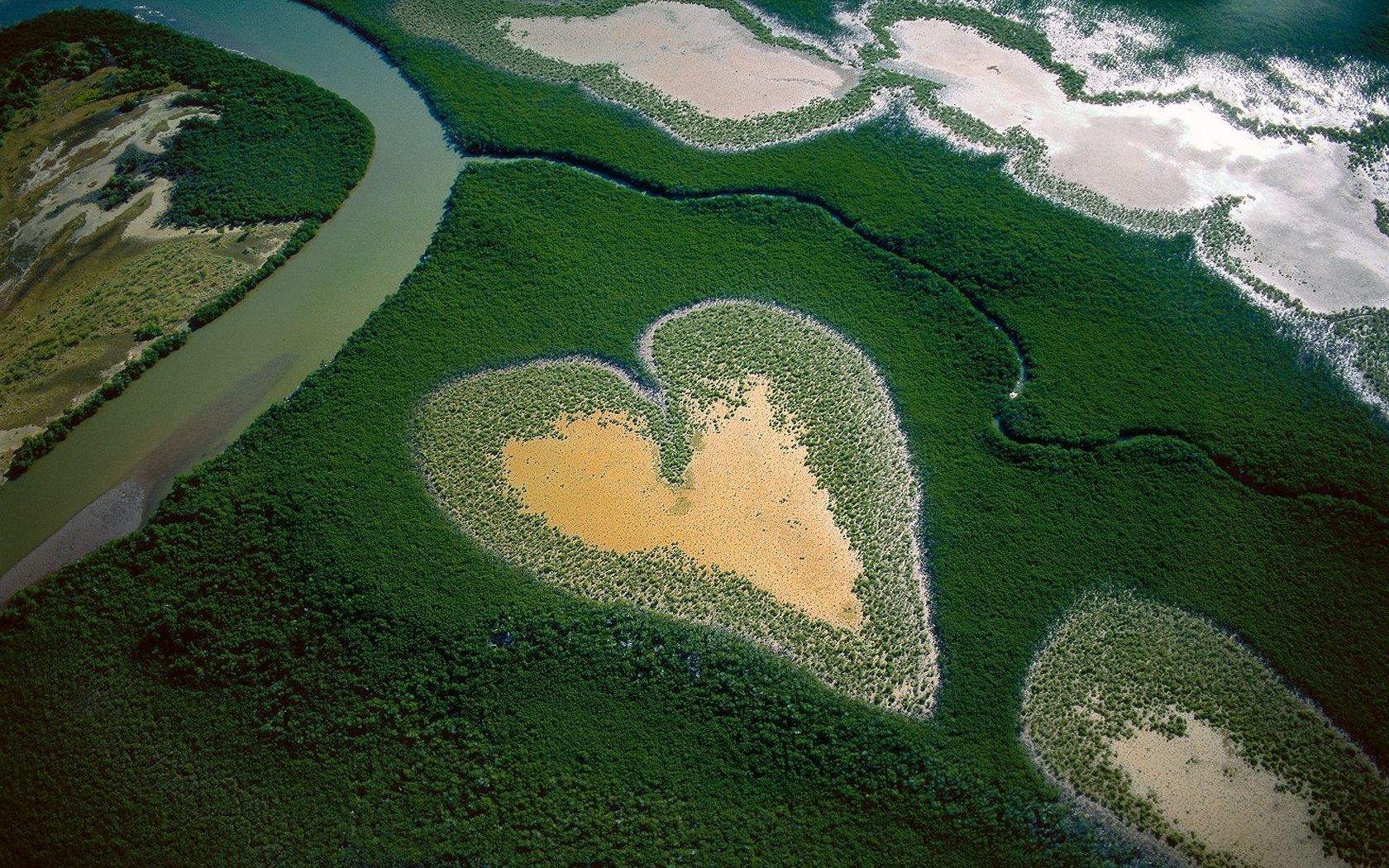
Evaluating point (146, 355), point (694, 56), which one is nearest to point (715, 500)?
point (146, 355)

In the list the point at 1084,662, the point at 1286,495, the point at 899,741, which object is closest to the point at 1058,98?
the point at 1286,495

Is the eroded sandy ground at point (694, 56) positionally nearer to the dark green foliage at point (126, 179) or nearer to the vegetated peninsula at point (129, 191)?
the vegetated peninsula at point (129, 191)

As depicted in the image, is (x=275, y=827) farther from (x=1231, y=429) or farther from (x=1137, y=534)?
(x=1231, y=429)

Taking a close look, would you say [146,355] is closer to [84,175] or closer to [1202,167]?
[84,175]

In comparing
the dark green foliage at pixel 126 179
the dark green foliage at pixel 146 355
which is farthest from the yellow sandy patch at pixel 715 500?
the dark green foliage at pixel 126 179

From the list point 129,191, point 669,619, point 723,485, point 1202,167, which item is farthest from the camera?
point 129,191

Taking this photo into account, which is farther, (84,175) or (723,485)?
(84,175)

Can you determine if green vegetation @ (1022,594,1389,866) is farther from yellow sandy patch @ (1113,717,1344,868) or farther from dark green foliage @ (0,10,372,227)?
dark green foliage @ (0,10,372,227)
